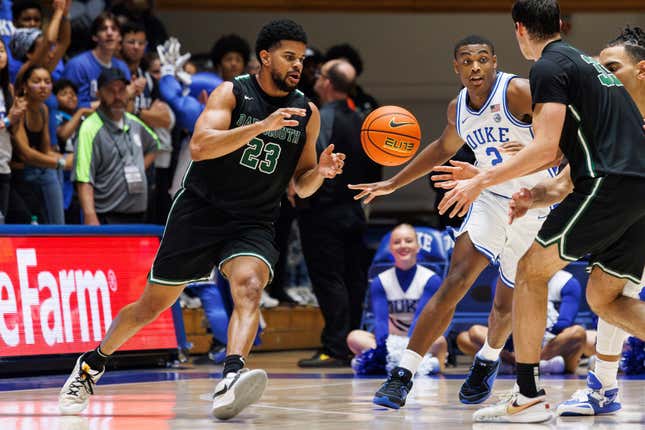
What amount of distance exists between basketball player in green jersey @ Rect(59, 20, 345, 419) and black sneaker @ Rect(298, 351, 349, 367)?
3.81 m

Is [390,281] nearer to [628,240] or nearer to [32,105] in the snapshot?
[32,105]

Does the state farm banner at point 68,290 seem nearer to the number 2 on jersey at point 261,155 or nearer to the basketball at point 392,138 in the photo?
the number 2 on jersey at point 261,155

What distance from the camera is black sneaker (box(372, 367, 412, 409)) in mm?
6535

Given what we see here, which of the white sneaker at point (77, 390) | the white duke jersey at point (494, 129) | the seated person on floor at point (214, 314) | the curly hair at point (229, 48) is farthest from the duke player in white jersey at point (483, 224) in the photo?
the curly hair at point (229, 48)

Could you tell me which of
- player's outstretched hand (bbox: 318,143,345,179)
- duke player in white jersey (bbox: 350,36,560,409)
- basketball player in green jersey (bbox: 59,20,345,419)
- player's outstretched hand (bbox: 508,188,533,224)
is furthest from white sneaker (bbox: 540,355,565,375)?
player's outstretched hand (bbox: 508,188,533,224)

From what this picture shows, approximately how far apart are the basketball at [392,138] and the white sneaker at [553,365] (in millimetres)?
3302

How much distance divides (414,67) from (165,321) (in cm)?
768

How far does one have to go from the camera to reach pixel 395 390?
659 cm

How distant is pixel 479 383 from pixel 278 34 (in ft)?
8.00

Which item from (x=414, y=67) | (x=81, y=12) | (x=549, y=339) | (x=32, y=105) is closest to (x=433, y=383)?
(x=549, y=339)

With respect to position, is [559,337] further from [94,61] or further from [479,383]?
[94,61]

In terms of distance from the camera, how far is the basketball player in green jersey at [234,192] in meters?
6.41

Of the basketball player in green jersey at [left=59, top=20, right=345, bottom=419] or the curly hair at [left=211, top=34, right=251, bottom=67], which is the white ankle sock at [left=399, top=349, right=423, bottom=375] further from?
the curly hair at [left=211, top=34, right=251, bottom=67]

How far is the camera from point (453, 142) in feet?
23.2
